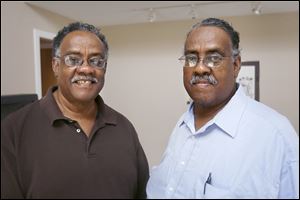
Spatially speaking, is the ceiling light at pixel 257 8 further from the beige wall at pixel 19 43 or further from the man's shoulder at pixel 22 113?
the man's shoulder at pixel 22 113

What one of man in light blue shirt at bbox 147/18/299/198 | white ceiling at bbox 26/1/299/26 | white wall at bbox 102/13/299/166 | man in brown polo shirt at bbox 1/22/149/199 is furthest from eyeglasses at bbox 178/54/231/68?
white ceiling at bbox 26/1/299/26

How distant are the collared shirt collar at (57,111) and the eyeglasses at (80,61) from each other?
0.30 ft

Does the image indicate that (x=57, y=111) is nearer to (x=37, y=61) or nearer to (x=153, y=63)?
(x=153, y=63)


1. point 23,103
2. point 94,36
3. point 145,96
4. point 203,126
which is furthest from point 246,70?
point 23,103

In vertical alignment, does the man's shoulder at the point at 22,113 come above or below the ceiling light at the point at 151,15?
below

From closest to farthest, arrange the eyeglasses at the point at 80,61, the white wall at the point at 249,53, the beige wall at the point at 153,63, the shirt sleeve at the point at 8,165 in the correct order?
the shirt sleeve at the point at 8,165
the eyeglasses at the point at 80,61
the beige wall at the point at 153,63
the white wall at the point at 249,53

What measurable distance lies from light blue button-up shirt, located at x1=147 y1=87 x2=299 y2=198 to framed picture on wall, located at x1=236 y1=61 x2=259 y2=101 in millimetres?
1178

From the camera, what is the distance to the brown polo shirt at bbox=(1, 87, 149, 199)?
442 millimetres

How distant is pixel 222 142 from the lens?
554mm

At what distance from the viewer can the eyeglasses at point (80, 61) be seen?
53cm

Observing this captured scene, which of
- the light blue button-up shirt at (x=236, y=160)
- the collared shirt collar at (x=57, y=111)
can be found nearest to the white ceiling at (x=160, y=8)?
the collared shirt collar at (x=57, y=111)

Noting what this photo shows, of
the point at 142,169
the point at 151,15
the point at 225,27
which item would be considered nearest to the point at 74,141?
the point at 142,169

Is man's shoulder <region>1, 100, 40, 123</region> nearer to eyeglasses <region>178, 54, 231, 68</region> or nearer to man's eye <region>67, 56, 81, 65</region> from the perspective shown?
man's eye <region>67, 56, 81, 65</region>

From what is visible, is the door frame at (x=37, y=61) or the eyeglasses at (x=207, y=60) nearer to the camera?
the eyeglasses at (x=207, y=60)
